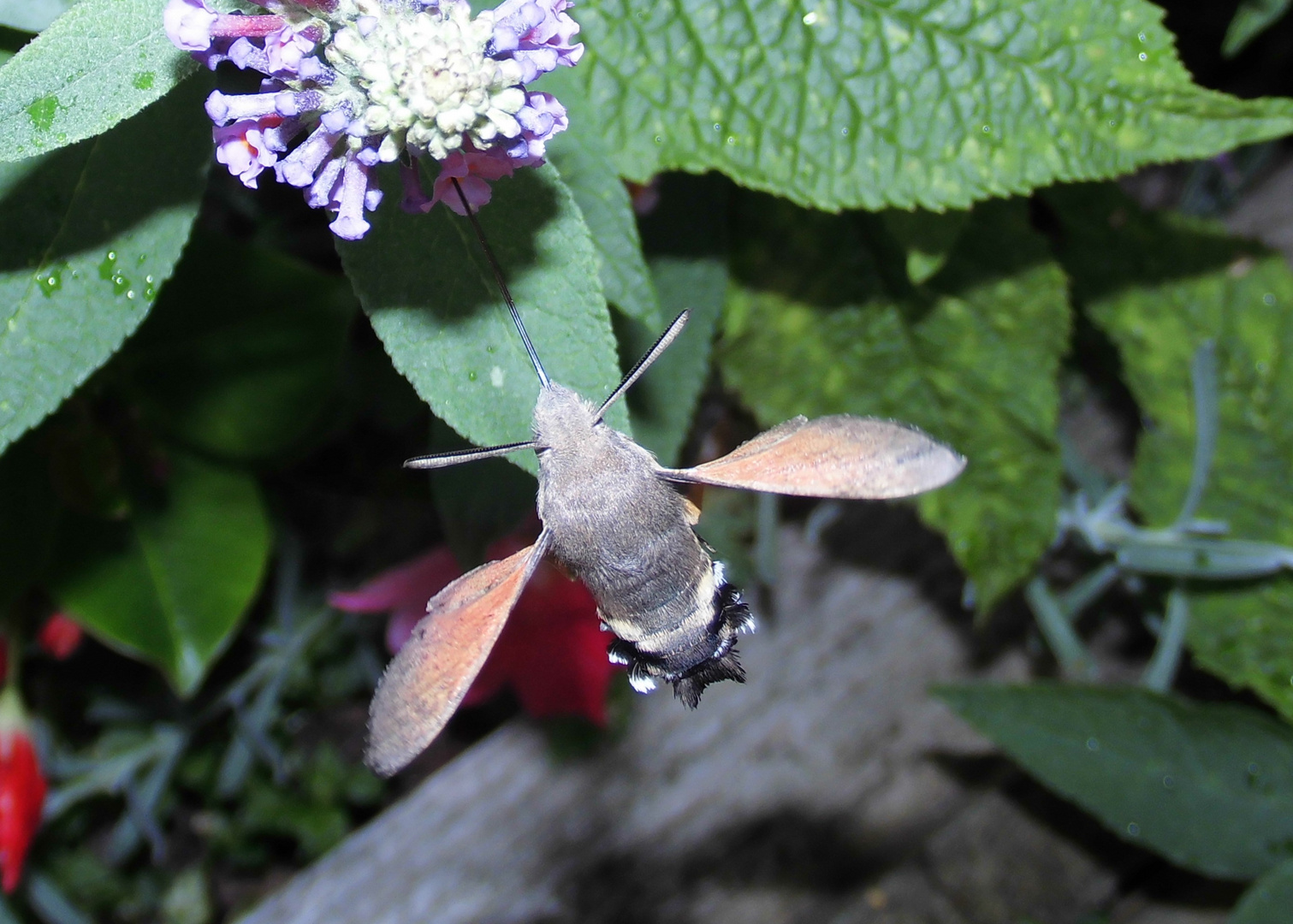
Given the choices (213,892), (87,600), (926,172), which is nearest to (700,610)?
(926,172)

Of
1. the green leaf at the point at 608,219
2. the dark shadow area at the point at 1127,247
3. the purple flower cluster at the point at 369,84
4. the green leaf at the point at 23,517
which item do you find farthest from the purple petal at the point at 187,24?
the dark shadow area at the point at 1127,247

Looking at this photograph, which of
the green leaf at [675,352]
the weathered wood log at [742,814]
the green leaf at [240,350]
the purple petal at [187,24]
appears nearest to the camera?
the purple petal at [187,24]

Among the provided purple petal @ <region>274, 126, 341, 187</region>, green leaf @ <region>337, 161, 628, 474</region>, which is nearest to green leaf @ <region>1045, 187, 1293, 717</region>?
green leaf @ <region>337, 161, 628, 474</region>

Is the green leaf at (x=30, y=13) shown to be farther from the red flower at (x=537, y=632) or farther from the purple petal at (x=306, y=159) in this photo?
the red flower at (x=537, y=632)

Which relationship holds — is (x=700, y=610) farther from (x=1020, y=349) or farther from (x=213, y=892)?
(x=213, y=892)

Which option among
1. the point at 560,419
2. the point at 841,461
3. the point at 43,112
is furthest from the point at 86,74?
the point at 841,461

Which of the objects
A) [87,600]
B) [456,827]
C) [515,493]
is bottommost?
[456,827]

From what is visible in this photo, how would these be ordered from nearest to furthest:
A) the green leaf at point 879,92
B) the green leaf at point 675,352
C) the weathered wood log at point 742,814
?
the green leaf at point 879,92 < the green leaf at point 675,352 < the weathered wood log at point 742,814

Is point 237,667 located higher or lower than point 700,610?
lower
